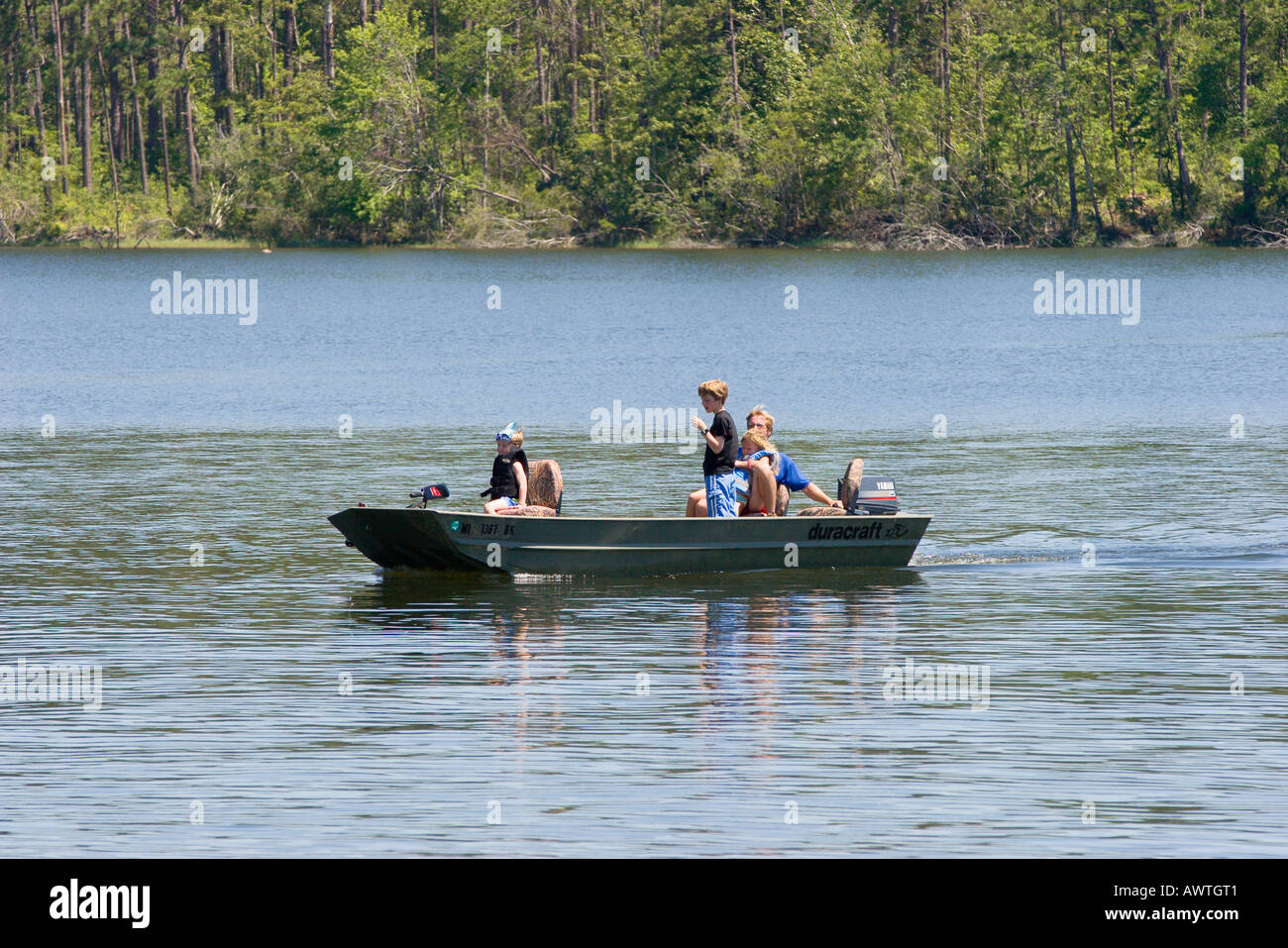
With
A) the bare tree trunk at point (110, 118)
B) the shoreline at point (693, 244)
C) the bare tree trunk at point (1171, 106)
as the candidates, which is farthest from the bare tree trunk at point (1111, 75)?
the bare tree trunk at point (110, 118)

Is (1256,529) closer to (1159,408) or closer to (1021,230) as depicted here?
(1159,408)

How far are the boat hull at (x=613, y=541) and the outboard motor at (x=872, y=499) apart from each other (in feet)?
0.80

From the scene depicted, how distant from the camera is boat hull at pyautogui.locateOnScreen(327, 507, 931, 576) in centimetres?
1919

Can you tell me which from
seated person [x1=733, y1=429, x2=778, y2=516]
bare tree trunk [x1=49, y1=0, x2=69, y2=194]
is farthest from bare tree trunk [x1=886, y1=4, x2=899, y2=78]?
seated person [x1=733, y1=429, x2=778, y2=516]

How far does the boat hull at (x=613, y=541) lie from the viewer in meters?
19.2

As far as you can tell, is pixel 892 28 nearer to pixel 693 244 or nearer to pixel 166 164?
pixel 693 244

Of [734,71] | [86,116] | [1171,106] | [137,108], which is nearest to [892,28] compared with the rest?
[734,71]

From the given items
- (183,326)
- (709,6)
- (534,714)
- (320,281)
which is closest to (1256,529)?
(534,714)

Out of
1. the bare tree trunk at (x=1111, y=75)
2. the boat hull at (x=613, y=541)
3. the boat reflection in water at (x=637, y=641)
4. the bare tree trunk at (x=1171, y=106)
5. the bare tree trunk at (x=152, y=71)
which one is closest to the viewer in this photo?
the boat reflection in water at (x=637, y=641)

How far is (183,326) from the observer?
59938 millimetres

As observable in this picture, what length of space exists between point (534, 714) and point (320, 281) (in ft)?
228

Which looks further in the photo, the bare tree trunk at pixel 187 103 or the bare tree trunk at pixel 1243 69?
the bare tree trunk at pixel 187 103

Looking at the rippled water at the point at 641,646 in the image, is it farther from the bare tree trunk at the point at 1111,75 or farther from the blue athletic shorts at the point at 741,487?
the bare tree trunk at the point at 1111,75

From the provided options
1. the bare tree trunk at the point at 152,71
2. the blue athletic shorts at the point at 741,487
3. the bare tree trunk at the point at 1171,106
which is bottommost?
the blue athletic shorts at the point at 741,487
